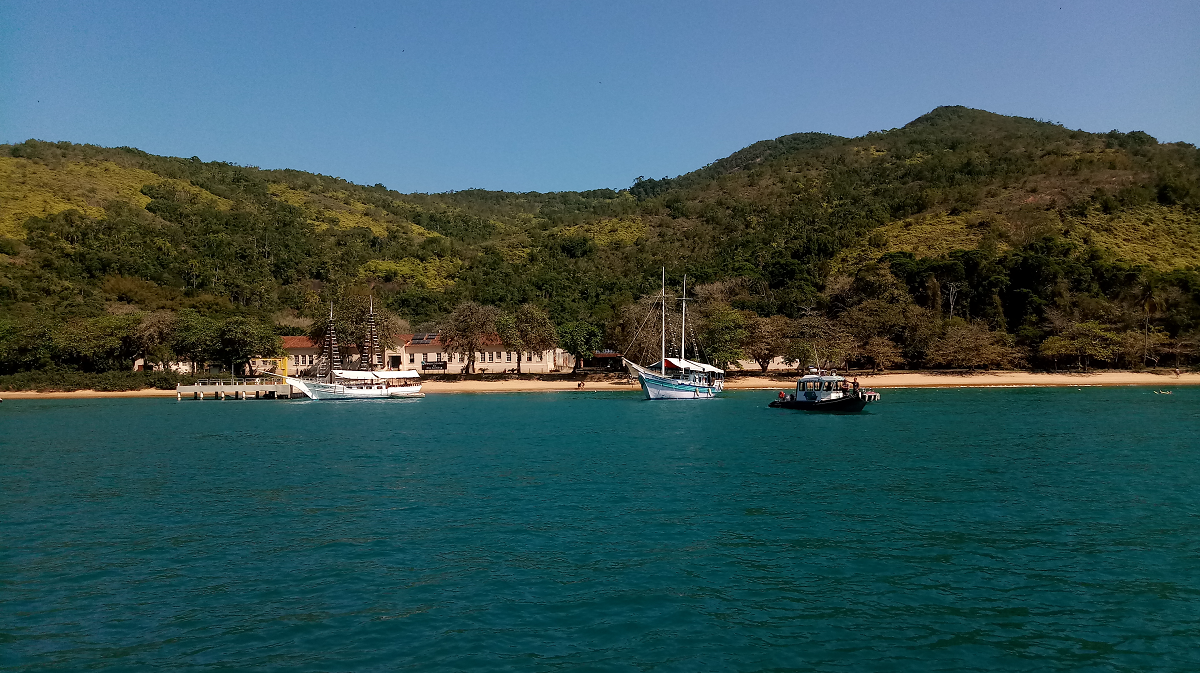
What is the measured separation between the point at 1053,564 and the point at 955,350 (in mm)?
69032

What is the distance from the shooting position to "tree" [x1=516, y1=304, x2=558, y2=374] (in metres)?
86.6

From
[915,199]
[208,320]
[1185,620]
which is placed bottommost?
[1185,620]

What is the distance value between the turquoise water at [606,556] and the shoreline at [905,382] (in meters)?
40.9

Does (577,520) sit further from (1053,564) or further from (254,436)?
(254,436)

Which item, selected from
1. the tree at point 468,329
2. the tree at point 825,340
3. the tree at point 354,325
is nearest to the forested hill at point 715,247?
the tree at point 825,340

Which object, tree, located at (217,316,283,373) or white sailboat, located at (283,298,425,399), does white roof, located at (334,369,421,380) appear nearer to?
white sailboat, located at (283,298,425,399)

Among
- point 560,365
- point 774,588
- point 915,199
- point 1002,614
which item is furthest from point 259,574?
point 915,199

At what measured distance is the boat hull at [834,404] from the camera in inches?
2133

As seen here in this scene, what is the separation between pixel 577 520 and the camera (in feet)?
71.4

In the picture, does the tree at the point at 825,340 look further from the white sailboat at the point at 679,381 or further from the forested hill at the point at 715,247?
the white sailboat at the point at 679,381

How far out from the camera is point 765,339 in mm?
83062

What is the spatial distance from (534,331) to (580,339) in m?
5.14

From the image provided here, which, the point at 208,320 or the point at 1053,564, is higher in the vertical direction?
the point at 208,320

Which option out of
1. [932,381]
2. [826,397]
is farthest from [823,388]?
[932,381]
